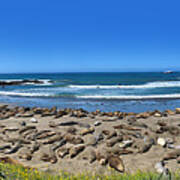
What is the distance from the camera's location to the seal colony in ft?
13.2

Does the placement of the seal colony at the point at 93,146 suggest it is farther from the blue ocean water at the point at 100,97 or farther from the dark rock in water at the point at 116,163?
the blue ocean water at the point at 100,97

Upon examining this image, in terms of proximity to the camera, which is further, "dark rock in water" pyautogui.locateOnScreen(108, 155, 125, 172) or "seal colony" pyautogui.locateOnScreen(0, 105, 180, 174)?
"seal colony" pyautogui.locateOnScreen(0, 105, 180, 174)

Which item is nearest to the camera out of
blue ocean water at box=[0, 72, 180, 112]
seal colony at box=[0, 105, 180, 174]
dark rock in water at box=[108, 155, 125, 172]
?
dark rock in water at box=[108, 155, 125, 172]

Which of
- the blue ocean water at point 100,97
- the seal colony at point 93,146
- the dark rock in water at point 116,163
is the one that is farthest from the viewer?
the blue ocean water at point 100,97

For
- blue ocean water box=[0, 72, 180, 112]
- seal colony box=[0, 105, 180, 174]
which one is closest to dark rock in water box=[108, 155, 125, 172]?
seal colony box=[0, 105, 180, 174]

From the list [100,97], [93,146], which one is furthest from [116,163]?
[100,97]

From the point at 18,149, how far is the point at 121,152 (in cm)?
247

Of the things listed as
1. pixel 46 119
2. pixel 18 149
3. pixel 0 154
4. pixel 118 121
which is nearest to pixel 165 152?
pixel 118 121

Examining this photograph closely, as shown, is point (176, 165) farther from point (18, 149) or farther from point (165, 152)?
point (18, 149)

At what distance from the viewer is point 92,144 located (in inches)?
196

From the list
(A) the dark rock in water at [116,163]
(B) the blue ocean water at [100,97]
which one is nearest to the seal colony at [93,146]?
(A) the dark rock in water at [116,163]

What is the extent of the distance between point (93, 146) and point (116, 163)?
1.06 m

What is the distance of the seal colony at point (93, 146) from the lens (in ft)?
13.2

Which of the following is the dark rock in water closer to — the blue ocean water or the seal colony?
the seal colony
